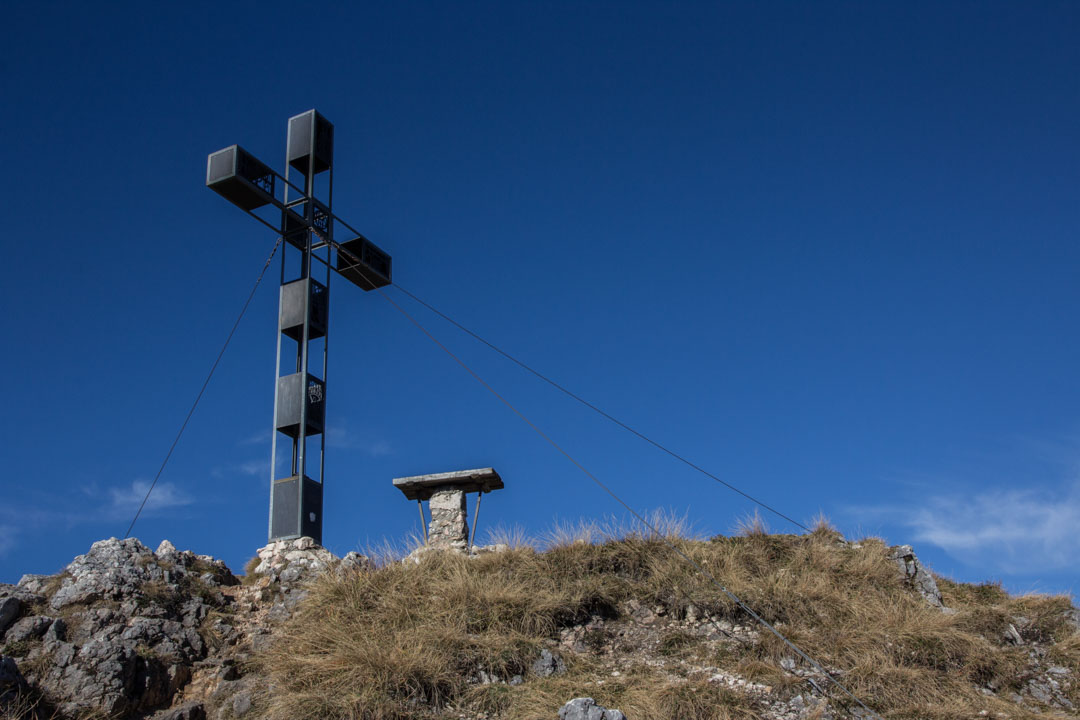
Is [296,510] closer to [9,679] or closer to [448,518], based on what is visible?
[448,518]

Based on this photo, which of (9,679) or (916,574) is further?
(916,574)

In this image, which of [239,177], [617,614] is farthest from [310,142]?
[617,614]

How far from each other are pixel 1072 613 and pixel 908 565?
1.96 metres

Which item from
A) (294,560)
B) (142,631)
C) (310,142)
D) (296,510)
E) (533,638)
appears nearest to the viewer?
(533,638)

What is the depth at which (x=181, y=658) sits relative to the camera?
1048 cm

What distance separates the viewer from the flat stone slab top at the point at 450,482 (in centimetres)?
1412

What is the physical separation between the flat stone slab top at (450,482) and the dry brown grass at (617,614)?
182 centimetres

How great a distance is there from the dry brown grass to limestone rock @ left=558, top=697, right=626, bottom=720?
303 millimetres

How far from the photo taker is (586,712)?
8.61 metres

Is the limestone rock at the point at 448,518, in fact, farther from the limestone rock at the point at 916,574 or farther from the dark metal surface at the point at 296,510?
the limestone rock at the point at 916,574

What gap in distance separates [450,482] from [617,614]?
406cm

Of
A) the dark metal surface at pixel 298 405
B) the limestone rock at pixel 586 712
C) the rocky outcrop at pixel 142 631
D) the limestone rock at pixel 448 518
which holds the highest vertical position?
the dark metal surface at pixel 298 405

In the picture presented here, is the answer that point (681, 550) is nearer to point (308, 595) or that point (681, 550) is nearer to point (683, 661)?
point (683, 661)

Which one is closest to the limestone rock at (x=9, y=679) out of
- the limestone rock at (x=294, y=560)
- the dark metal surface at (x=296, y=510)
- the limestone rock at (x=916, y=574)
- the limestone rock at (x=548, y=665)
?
the limestone rock at (x=294, y=560)
